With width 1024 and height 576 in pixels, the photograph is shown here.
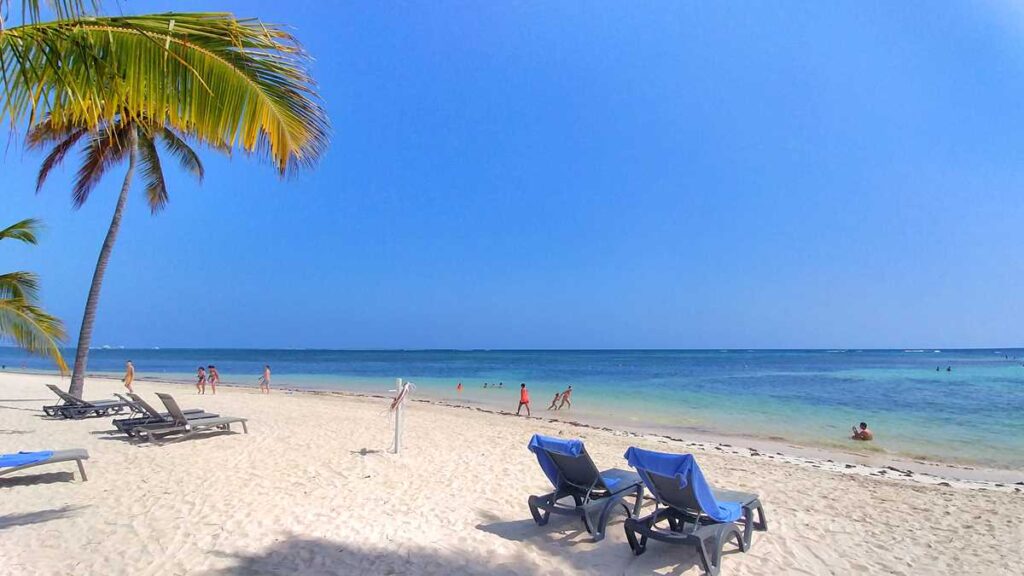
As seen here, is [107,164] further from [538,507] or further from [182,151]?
[538,507]

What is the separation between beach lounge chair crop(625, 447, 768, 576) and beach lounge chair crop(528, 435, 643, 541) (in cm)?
38

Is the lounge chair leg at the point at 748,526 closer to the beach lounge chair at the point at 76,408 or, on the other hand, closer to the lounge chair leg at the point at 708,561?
the lounge chair leg at the point at 708,561

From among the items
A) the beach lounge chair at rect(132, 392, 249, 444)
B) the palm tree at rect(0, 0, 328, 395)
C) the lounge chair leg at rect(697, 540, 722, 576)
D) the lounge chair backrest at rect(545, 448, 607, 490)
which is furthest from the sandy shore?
the palm tree at rect(0, 0, 328, 395)

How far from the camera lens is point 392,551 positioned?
4.55m

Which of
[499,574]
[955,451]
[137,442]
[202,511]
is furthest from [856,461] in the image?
[137,442]

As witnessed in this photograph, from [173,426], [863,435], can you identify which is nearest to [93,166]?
[173,426]

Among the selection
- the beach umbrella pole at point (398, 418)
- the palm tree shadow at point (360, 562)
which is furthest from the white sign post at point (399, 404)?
the palm tree shadow at point (360, 562)

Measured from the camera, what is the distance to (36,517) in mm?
5062

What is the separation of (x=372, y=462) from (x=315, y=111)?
17.9 feet

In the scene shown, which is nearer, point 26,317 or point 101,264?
point 26,317

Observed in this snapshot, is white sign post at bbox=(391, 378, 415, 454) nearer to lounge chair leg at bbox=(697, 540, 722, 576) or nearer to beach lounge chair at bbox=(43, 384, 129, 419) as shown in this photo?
lounge chair leg at bbox=(697, 540, 722, 576)

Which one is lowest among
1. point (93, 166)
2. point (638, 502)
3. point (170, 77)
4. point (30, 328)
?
point (638, 502)

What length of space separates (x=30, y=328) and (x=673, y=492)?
10.6 meters

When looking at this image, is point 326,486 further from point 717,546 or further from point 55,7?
point 55,7
